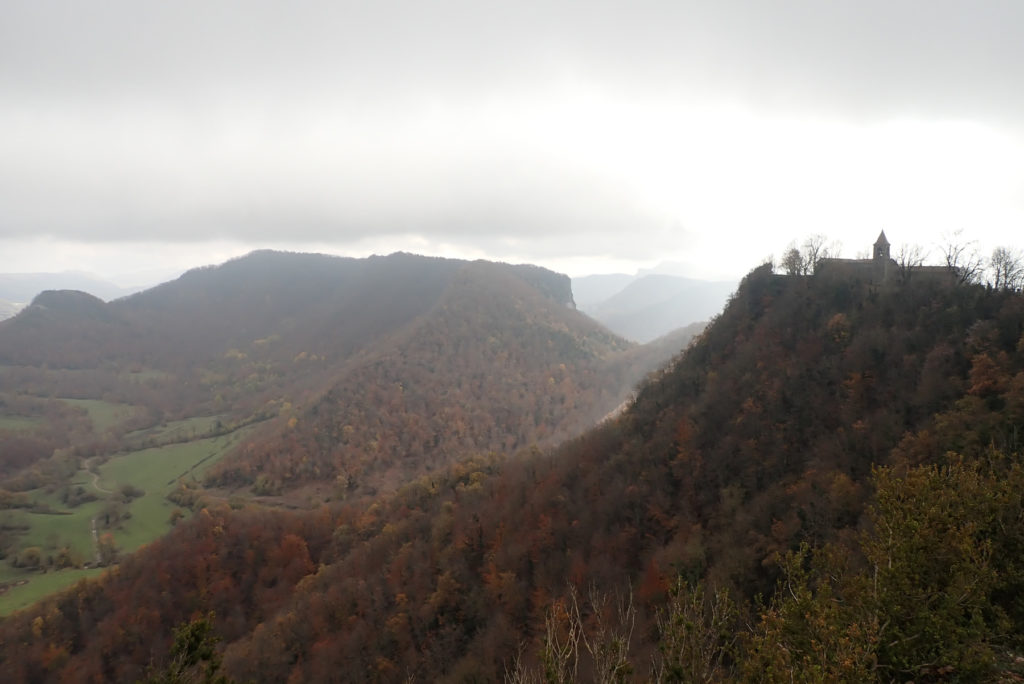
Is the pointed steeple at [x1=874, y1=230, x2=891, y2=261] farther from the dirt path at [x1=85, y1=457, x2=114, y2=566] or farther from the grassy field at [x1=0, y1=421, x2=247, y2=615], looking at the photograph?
the dirt path at [x1=85, y1=457, x2=114, y2=566]

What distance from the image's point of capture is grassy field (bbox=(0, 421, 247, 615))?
66.5 metres

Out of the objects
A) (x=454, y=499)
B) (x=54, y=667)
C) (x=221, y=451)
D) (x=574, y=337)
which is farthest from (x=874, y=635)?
(x=574, y=337)

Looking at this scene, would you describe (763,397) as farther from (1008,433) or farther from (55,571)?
(55,571)

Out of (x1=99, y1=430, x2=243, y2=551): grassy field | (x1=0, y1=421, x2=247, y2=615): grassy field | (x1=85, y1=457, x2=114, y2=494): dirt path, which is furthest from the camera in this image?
(x1=85, y1=457, x2=114, y2=494): dirt path

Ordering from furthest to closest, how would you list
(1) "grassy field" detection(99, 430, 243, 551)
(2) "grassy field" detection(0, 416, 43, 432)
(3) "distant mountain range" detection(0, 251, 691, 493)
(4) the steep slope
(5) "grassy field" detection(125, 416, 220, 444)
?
(2) "grassy field" detection(0, 416, 43, 432), (5) "grassy field" detection(125, 416, 220, 444), (3) "distant mountain range" detection(0, 251, 691, 493), (4) the steep slope, (1) "grassy field" detection(99, 430, 243, 551)

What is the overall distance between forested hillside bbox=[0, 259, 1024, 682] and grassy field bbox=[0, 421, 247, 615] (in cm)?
1710

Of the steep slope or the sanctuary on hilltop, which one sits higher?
the sanctuary on hilltop

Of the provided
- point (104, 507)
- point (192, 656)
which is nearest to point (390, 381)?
point (104, 507)

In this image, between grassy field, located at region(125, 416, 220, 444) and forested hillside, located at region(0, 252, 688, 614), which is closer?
forested hillside, located at region(0, 252, 688, 614)

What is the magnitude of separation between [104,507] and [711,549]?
4075 inches

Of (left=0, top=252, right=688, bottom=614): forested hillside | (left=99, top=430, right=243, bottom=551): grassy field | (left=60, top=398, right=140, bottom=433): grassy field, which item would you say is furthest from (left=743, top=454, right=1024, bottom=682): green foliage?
(left=60, top=398, right=140, bottom=433): grassy field

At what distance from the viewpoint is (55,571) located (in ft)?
228

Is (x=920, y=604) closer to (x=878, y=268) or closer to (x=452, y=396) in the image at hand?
(x=878, y=268)

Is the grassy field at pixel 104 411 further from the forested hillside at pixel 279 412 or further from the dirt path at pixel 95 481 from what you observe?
the dirt path at pixel 95 481
